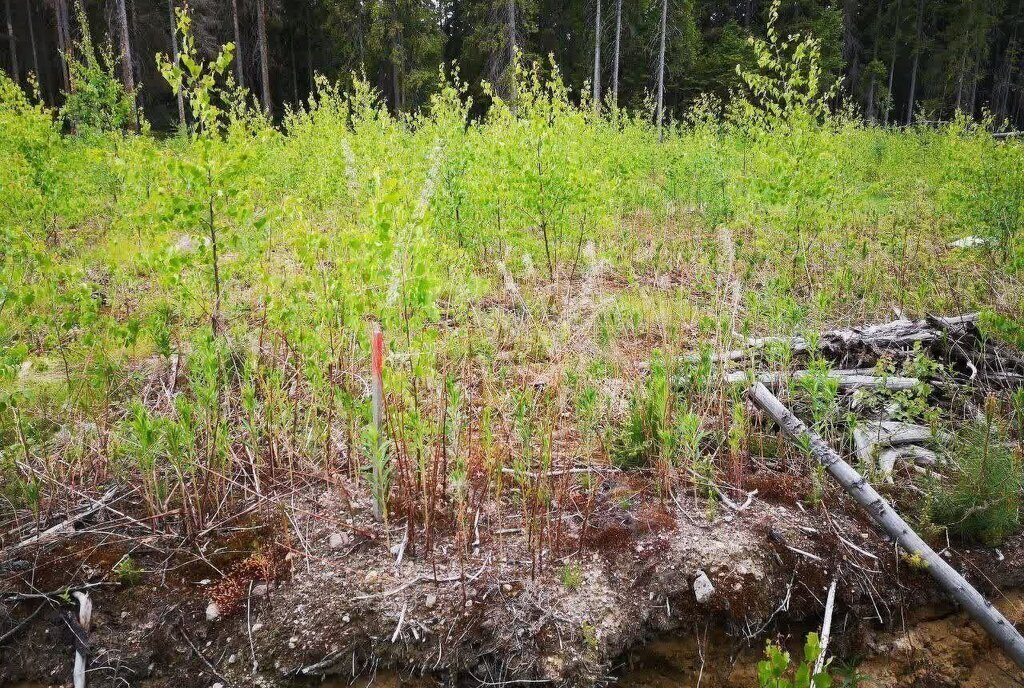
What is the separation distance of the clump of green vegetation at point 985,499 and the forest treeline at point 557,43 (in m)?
22.1

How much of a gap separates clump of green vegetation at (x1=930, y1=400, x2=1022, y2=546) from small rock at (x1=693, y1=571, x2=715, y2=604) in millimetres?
1389

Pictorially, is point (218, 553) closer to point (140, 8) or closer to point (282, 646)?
point (282, 646)

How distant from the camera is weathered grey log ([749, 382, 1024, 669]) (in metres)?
2.65

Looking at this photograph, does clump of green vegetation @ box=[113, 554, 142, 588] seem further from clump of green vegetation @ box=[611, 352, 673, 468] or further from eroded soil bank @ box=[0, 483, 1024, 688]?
clump of green vegetation @ box=[611, 352, 673, 468]

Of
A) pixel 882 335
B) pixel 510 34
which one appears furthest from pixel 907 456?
pixel 510 34

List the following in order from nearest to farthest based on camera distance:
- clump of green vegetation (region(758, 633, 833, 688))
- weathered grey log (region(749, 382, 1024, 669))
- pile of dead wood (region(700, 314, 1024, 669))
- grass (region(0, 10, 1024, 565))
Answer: clump of green vegetation (region(758, 633, 833, 688)), weathered grey log (region(749, 382, 1024, 669)), pile of dead wood (region(700, 314, 1024, 669)), grass (region(0, 10, 1024, 565))

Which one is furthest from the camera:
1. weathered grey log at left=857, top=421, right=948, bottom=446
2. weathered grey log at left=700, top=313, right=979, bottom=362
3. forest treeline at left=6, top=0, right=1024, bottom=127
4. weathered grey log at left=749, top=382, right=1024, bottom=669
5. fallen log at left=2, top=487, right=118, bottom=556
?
forest treeline at left=6, top=0, right=1024, bottom=127

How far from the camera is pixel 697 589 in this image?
3021 millimetres

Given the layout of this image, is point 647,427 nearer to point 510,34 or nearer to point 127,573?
point 127,573

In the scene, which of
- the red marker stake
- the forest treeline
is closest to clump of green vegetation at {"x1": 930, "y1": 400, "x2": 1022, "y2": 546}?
the red marker stake

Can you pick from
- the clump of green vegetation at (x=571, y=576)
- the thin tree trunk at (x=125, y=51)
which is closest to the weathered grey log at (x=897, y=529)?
the clump of green vegetation at (x=571, y=576)

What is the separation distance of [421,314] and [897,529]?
8.48 feet

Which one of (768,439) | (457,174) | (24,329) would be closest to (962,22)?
(457,174)

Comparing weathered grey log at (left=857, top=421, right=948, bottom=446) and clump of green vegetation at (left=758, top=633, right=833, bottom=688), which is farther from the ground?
clump of green vegetation at (left=758, top=633, right=833, bottom=688)
